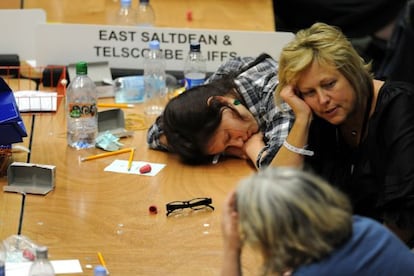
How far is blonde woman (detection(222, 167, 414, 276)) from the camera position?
1.63 metres

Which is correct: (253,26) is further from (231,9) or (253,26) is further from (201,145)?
(201,145)

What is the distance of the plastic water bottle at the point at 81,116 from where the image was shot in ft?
10.4

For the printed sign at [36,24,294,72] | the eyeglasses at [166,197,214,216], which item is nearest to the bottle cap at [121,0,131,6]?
the printed sign at [36,24,294,72]

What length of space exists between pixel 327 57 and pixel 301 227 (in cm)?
108

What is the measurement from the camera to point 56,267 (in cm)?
232

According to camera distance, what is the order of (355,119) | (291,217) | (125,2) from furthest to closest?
(125,2) → (355,119) → (291,217)

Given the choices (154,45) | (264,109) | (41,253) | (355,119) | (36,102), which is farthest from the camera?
(154,45)

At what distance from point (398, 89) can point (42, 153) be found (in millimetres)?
1253

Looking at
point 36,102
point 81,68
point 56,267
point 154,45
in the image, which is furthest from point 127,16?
point 56,267

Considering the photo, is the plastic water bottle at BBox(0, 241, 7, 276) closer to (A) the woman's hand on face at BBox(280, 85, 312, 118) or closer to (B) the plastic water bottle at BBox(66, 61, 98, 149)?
(B) the plastic water bottle at BBox(66, 61, 98, 149)

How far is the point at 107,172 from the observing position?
9.82 ft

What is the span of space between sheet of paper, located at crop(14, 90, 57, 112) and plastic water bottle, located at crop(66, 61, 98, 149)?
23 centimetres

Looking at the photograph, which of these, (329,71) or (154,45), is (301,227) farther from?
(154,45)

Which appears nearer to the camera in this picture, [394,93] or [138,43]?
[394,93]
